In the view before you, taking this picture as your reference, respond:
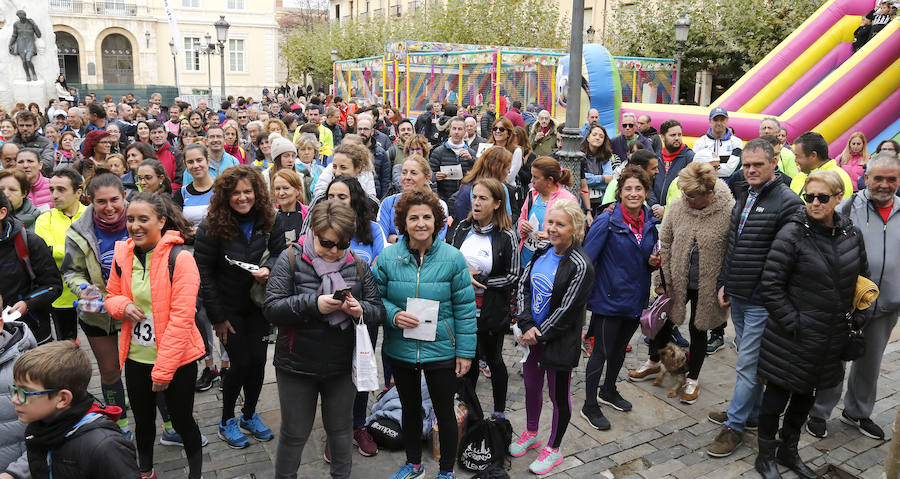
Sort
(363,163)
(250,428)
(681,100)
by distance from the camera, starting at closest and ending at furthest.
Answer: (250,428)
(363,163)
(681,100)

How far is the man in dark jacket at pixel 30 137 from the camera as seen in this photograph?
8.36m

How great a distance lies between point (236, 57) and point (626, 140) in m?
51.1

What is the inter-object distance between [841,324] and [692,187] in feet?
4.49

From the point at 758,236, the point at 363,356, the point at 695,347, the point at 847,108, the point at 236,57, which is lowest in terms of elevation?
the point at 695,347

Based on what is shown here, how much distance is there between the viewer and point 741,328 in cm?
486

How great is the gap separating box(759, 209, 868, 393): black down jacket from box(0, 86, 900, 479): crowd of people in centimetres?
1

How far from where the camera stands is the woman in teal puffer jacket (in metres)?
3.84

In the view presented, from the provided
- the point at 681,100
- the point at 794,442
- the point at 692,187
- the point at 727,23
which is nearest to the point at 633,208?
the point at 692,187

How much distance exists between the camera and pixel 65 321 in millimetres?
4754

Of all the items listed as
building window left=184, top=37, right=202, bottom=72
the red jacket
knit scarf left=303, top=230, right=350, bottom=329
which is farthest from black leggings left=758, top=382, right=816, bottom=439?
building window left=184, top=37, right=202, bottom=72

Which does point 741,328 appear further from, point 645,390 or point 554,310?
point 554,310

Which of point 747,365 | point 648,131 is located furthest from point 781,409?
point 648,131

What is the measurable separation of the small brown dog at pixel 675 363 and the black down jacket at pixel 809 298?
48.3 inches

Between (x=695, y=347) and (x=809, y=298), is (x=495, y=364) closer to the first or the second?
(x=695, y=347)
